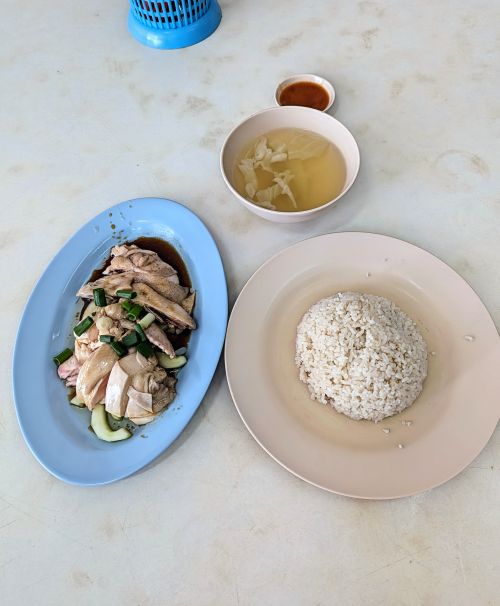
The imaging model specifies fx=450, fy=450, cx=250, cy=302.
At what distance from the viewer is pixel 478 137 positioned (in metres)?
1.88

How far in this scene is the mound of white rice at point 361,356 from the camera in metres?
1.32

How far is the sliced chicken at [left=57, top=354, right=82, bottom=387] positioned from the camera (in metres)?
1.47

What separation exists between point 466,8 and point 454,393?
6.69 ft

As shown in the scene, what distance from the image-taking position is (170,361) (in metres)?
1.45

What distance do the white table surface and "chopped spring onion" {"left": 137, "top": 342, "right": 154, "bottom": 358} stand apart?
0.81ft

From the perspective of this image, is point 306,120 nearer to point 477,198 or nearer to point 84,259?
point 477,198

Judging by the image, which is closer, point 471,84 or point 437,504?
point 437,504

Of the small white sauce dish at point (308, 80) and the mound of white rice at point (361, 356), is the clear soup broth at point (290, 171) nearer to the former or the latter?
the small white sauce dish at point (308, 80)

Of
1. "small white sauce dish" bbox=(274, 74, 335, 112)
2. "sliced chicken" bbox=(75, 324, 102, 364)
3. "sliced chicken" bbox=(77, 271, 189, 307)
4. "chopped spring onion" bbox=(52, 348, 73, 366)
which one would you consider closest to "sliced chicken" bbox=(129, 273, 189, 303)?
"sliced chicken" bbox=(77, 271, 189, 307)

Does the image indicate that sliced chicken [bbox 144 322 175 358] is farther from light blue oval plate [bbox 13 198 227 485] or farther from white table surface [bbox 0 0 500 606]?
white table surface [bbox 0 0 500 606]

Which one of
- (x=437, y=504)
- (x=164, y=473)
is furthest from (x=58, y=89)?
(x=437, y=504)

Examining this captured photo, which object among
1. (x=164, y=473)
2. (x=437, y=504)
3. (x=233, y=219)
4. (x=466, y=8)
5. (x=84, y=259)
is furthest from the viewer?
(x=466, y=8)

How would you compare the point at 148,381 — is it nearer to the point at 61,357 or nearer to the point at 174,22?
the point at 61,357

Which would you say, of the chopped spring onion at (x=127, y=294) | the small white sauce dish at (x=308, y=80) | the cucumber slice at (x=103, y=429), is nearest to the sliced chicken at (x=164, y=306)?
the chopped spring onion at (x=127, y=294)
